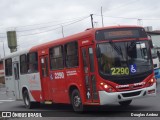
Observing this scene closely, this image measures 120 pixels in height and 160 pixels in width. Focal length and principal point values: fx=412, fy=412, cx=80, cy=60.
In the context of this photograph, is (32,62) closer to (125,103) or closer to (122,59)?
(125,103)

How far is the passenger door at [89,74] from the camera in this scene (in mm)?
13961

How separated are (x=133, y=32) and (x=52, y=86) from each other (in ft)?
15.5

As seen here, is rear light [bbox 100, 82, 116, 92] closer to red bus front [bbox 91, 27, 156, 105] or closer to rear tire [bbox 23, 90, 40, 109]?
red bus front [bbox 91, 27, 156, 105]

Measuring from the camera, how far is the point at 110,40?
45.3 feet

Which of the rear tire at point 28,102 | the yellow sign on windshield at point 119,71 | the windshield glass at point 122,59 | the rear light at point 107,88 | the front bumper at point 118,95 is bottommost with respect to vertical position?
the rear tire at point 28,102

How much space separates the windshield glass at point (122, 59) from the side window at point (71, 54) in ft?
5.23

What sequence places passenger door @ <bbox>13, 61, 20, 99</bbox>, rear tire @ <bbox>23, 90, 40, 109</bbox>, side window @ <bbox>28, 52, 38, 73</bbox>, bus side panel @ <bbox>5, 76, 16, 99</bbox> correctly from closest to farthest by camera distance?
side window @ <bbox>28, 52, 38, 73</bbox> → rear tire @ <bbox>23, 90, 40, 109</bbox> → passenger door @ <bbox>13, 61, 20, 99</bbox> → bus side panel @ <bbox>5, 76, 16, 99</bbox>

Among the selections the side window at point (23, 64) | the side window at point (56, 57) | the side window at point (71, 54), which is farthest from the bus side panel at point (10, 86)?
the side window at point (71, 54)

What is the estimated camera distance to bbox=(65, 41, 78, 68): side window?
1503 cm

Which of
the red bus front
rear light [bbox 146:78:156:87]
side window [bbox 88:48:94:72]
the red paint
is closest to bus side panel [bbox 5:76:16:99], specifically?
the red paint

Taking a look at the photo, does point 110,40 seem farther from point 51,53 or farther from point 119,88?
point 51,53

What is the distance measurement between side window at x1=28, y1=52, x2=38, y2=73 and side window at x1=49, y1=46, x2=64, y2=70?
1.91 m

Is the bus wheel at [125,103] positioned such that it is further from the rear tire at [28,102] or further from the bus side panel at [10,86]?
the bus side panel at [10,86]

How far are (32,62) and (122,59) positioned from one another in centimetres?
674
